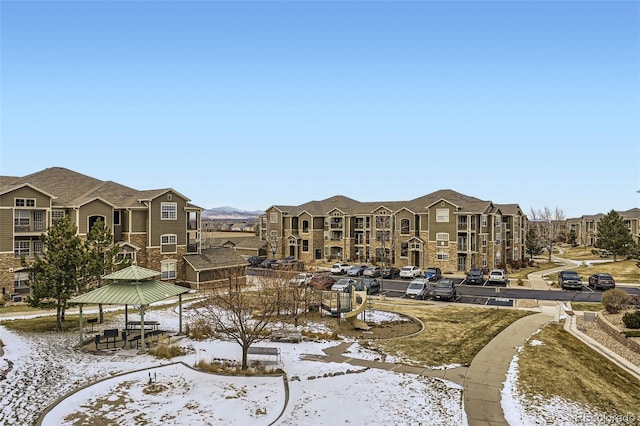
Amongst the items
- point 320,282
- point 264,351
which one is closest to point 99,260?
point 264,351

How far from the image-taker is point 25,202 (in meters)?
35.2

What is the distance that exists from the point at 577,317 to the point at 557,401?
1684 cm

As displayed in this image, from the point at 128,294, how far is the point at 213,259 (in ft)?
77.9

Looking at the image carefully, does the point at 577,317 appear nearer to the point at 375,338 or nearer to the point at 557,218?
the point at 375,338

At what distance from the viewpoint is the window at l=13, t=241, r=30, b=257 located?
34.9m

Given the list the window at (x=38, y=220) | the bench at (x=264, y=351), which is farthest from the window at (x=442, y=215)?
the window at (x=38, y=220)

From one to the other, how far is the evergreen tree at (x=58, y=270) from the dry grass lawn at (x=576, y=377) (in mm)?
22395

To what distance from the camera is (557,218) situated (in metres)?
92.9

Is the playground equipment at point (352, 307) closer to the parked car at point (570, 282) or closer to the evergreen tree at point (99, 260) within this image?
→ the evergreen tree at point (99, 260)

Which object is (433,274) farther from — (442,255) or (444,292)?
(444,292)

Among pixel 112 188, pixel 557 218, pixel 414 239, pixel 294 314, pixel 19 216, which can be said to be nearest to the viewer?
pixel 294 314

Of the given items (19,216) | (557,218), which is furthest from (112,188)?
(557,218)

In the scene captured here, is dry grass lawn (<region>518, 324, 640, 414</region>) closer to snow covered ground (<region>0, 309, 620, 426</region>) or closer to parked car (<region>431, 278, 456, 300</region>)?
snow covered ground (<region>0, 309, 620, 426</region>)

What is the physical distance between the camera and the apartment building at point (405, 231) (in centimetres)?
5406
